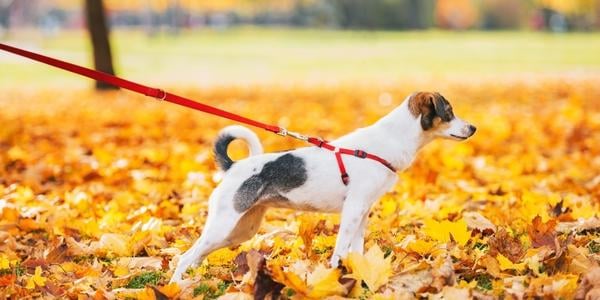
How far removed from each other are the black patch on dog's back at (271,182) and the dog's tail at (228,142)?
21cm

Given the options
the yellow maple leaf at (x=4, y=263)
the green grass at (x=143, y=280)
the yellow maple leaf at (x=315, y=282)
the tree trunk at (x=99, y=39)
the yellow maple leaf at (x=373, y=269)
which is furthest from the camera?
the tree trunk at (x=99, y=39)

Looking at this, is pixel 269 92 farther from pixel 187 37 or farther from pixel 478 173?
pixel 187 37

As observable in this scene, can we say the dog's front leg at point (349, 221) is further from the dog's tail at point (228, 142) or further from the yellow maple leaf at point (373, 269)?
the dog's tail at point (228, 142)

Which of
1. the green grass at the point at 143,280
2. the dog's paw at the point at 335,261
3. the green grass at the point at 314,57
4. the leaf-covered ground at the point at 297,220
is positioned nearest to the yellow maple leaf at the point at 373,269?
the leaf-covered ground at the point at 297,220

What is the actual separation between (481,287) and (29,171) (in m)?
5.00

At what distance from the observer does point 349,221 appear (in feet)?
13.9

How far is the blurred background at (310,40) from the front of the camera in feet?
88.4

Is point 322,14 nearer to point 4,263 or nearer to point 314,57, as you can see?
point 314,57

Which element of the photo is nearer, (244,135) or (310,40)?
(244,135)

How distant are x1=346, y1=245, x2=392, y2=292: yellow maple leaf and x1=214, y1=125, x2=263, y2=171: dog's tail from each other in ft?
3.01

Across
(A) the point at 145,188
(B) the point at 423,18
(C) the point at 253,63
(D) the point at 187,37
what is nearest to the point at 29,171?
(A) the point at 145,188

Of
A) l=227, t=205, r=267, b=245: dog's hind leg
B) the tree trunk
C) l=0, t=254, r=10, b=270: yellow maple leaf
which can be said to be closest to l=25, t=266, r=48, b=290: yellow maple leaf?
l=0, t=254, r=10, b=270: yellow maple leaf

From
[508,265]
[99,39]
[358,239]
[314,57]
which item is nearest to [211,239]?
[358,239]

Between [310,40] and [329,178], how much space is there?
47.2 m
